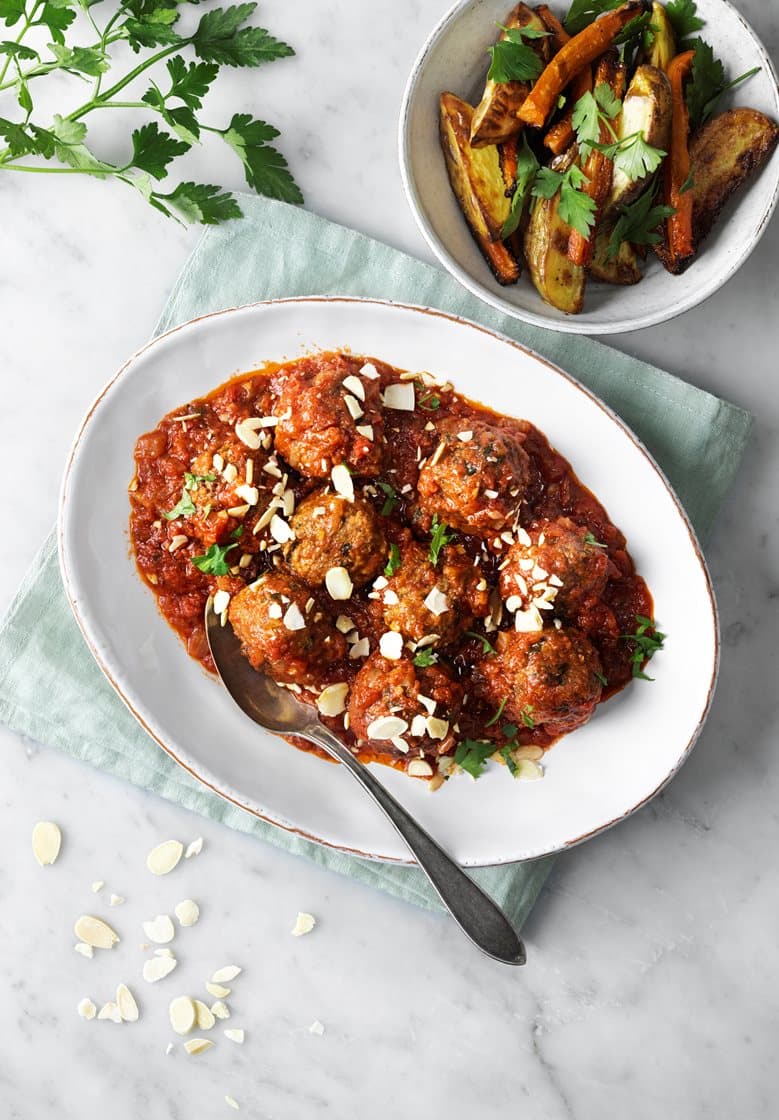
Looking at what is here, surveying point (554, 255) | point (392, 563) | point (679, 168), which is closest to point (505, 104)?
point (554, 255)

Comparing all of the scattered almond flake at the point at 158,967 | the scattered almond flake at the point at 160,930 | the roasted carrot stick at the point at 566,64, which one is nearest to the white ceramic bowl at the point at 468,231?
the roasted carrot stick at the point at 566,64

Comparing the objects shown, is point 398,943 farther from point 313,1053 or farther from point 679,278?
point 679,278

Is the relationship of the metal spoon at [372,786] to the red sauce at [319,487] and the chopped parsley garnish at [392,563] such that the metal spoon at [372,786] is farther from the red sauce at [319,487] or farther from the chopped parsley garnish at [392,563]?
the chopped parsley garnish at [392,563]

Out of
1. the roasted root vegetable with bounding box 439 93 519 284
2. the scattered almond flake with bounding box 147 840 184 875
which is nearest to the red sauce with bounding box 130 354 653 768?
the roasted root vegetable with bounding box 439 93 519 284

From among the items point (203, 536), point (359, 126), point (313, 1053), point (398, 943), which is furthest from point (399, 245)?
point (313, 1053)

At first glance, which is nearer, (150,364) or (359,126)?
(150,364)

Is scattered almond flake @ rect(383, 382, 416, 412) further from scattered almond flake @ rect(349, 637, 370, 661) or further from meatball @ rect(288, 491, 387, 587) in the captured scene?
scattered almond flake @ rect(349, 637, 370, 661)
